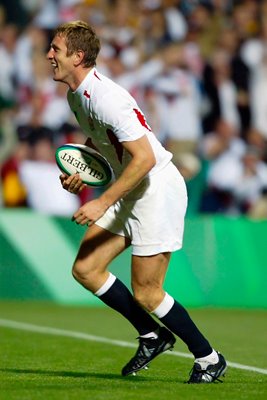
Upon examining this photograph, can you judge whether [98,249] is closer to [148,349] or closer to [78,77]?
[148,349]

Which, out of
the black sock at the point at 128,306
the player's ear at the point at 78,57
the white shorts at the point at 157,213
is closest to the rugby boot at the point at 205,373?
the black sock at the point at 128,306

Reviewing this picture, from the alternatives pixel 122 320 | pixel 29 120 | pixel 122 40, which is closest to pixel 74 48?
pixel 122 320

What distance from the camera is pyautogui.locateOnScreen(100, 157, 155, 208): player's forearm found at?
23.7 ft

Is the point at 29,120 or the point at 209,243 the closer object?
the point at 209,243

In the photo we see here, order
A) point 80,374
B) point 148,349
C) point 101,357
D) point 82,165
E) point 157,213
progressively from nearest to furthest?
1. point 157,213
2. point 82,165
3. point 148,349
4. point 80,374
5. point 101,357

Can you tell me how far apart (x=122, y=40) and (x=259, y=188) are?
3293 millimetres

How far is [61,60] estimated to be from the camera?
749 centimetres

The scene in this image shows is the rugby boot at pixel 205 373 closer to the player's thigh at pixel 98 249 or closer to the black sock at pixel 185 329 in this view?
the black sock at pixel 185 329

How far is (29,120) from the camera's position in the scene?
668 inches

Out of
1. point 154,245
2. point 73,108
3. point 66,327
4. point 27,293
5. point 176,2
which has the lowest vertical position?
point 27,293

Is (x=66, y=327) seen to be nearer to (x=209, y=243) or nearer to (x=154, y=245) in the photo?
(x=209, y=243)

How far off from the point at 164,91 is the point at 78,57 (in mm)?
10257

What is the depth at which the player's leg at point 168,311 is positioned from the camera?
7535mm

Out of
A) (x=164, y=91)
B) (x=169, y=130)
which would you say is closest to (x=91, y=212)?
(x=169, y=130)
